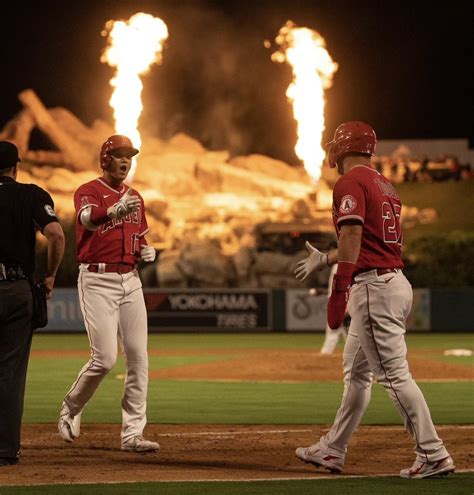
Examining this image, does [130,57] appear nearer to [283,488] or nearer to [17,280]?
[17,280]

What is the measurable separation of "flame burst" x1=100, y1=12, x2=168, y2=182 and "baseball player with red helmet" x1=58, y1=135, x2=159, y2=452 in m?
38.7

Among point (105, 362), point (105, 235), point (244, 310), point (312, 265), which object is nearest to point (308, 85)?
point (244, 310)

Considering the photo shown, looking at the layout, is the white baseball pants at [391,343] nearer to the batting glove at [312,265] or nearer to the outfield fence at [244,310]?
the batting glove at [312,265]

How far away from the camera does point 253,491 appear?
21.6ft

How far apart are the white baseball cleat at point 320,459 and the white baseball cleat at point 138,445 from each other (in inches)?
53.8

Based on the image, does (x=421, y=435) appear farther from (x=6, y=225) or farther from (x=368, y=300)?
(x=6, y=225)

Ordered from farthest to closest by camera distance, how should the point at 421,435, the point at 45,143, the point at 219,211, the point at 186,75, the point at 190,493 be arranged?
the point at 186,75 < the point at 45,143 < the point at 219,211 < the point at 421,435 < the point at 190,493

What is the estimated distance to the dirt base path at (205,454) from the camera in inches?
286

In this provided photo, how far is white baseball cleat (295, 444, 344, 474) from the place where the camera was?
7.28m

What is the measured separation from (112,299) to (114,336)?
0.28 metres

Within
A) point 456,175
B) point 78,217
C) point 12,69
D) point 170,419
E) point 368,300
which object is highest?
point 12,69

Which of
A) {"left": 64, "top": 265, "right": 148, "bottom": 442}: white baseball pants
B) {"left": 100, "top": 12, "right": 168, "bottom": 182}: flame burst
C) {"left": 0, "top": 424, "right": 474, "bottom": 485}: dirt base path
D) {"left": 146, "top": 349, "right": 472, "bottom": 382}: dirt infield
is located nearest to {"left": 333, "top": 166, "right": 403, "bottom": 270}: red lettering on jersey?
{"left": 0, "top": 424, "right": 474, "bottom": 485}: dirt base path

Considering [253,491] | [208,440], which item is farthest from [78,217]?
[253,491]

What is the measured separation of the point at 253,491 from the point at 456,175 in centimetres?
5900
